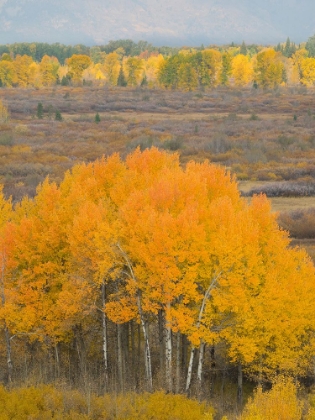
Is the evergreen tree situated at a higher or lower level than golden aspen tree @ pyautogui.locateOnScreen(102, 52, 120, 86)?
lower

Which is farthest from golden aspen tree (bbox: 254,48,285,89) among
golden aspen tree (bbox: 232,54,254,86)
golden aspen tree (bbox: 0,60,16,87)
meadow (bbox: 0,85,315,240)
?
golden aspen tree (bbox: 0,60,16,87)

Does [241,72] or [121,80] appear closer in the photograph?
[121,80]

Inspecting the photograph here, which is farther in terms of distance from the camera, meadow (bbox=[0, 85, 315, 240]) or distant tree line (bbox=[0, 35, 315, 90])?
distant tree line (bbox=[0, 35, 315, 90])

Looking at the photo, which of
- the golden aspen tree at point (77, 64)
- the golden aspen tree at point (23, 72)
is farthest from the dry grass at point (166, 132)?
the golden aspen tree at point (77, 64)

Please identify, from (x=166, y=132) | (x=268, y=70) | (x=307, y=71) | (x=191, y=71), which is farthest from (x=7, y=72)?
(x=166, y=132)

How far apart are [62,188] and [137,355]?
9015mm

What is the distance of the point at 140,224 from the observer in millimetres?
20266

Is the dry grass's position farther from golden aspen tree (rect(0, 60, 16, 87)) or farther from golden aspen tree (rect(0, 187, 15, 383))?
golden aspen tree (rect(0, 187, 15, 383))

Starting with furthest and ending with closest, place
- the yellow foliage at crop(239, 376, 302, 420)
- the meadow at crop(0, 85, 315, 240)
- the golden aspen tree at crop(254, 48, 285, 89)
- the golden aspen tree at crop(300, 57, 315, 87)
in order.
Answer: the golden aspen tree at crop(300, 57, 315, 87) → the golden aspen tree at crop(254, 48, 285, 89) → the meadow at crop(0, 85, 315, 240) → the yellow foliage at crop(239, 376, 302, 420)

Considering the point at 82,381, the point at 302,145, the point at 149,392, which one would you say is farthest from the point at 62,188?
the point at 302,145

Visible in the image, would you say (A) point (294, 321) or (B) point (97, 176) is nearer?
(A) point (294, 321)

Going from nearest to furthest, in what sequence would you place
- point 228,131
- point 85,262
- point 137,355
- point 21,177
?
point 85,262 < point 137,355 < point 21,177 < point 228,131

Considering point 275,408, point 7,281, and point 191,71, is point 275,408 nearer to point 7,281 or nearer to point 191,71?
point 7,281

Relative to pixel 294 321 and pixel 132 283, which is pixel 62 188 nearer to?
pixel 132 283
